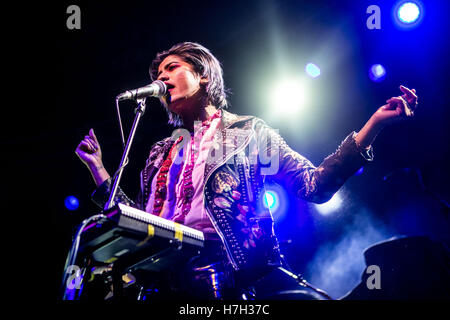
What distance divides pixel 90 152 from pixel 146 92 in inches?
24.2

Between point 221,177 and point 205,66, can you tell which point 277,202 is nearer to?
point 205,66

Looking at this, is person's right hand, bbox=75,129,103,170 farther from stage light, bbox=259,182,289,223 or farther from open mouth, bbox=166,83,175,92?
stage light, bbox=259,182,289,223

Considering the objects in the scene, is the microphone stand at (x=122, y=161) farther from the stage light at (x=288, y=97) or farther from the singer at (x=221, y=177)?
the stage light at (x=288, y=97)

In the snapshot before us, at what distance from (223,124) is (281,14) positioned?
2.87 metres

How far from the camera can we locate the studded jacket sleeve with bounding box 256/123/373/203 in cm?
169

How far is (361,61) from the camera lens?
172 inches

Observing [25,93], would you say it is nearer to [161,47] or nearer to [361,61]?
[161,47]

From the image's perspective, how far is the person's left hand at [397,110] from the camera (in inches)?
62.0

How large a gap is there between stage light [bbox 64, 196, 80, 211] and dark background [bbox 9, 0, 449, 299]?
8 cm

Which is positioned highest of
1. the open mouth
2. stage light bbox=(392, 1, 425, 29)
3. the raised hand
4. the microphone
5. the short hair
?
stage light bbox=(392, 1, 425, 29)

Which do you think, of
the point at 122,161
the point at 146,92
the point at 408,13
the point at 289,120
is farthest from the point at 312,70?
the point at 122,161

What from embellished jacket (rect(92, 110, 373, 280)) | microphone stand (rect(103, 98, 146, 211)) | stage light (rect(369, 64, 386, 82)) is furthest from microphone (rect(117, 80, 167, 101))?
→ stage light (rect(369, 64, 386, 82))

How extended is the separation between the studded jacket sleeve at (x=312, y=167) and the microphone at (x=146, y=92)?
77 cm

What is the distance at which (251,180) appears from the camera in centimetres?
197
